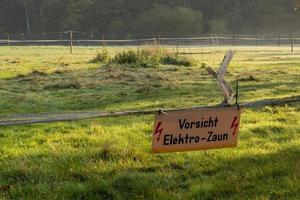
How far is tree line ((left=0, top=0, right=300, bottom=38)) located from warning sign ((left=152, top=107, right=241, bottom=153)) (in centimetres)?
7834

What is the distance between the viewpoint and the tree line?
293 feet

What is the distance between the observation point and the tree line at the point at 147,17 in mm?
89375

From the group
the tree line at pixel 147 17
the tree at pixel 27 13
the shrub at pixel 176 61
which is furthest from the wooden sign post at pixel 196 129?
the tree at pixel 27 13

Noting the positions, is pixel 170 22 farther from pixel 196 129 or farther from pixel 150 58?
pixel 196 129

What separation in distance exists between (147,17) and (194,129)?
86.1 metres

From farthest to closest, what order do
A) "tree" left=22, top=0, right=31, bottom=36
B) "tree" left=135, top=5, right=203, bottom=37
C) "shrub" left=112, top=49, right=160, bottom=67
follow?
1. "tree" left=22, top=0, right=31, bottom=36
2. "tree" left=135, top=5, right=203, bottom=37
3. "shrub" left=112, top=49, right=160, bottom=67

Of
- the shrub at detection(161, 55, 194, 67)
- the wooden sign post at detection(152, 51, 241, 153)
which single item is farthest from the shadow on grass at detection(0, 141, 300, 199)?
the shrub at detection(161, 55, 194, 67)

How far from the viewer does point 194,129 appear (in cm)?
579

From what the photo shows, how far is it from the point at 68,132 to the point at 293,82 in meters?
10.9

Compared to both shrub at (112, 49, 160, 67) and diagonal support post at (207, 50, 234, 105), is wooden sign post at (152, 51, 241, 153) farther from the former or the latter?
shrub at (112, 49, 160, 67)

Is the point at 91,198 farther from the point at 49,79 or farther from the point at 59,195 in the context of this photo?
the point at 49,79

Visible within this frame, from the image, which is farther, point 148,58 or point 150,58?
point 150,58

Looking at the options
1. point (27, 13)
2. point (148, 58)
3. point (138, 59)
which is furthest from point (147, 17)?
point (138, 59)

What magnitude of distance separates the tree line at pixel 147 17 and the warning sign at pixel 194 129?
257 ft
